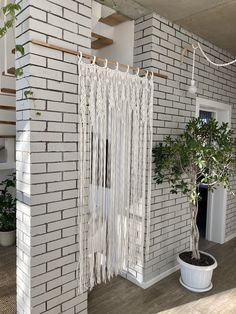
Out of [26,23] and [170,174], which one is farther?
[170,174]

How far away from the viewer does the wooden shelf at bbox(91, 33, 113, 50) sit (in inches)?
101

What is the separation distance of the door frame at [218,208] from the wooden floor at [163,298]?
90 centimetres

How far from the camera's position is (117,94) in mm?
2002

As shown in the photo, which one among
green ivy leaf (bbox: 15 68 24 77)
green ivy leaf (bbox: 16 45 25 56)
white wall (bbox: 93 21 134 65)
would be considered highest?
white wall (bbox: 93 21 134 65)

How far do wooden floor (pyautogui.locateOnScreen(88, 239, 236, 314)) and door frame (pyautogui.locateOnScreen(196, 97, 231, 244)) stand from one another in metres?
0.90

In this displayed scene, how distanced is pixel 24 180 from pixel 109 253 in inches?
35.9

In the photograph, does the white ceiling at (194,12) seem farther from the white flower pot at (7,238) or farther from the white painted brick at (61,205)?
the white flower pot at (7,238)

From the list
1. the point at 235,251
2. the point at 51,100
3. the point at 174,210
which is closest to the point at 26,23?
the point at 51,100

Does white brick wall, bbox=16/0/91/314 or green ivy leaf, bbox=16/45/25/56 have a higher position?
green ivy leaf, bbox=16/45/25/56

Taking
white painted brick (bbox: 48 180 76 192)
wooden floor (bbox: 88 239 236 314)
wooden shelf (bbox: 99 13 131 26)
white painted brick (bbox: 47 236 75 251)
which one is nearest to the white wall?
wooden shelf (bbox: 99 13 131 26)

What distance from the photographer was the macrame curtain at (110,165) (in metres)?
1.88

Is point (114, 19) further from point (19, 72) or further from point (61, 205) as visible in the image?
point (61, 205)

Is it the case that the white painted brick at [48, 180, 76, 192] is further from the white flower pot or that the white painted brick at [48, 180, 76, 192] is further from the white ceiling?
the white flower pot

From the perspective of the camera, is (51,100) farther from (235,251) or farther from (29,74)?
(235,251)
